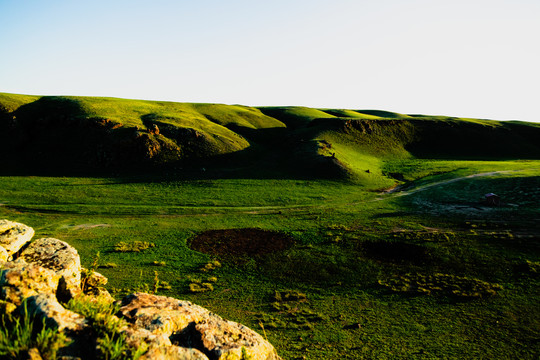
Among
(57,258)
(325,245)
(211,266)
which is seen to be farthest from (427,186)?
(57,258)

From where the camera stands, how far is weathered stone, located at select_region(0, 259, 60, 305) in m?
7.49

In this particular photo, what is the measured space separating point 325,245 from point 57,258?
2549 cm

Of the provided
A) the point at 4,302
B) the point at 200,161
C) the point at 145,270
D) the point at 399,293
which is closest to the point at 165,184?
the point at 200,161

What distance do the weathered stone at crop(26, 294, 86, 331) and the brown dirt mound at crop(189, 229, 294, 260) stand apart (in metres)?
22.8

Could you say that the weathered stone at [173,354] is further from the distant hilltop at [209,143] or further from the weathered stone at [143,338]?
the distant hilltop at [209,143]

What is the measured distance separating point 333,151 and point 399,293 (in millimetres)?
63737

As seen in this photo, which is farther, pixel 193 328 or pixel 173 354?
pixel 193 328

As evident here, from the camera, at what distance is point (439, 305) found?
21203 mm

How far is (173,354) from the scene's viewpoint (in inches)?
284

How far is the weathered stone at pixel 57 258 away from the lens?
31.2 feet

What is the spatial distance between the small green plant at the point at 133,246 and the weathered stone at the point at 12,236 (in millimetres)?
17065

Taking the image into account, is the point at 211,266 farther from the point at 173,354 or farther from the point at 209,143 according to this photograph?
the point at 209,143

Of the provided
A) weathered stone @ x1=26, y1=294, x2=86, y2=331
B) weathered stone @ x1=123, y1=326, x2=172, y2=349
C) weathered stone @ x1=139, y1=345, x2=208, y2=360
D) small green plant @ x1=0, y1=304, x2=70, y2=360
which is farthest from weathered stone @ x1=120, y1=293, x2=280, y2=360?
small green plant @ x1=0, y1=304, x2=70, y2=360

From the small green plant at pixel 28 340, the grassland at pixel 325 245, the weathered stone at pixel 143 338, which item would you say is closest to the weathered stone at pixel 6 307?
the small green plant at pixel 28 340
